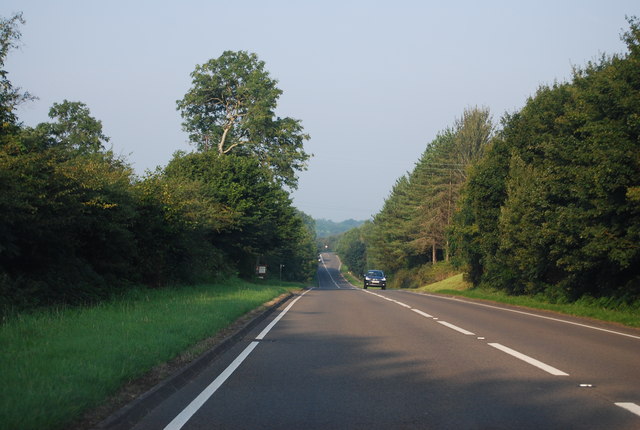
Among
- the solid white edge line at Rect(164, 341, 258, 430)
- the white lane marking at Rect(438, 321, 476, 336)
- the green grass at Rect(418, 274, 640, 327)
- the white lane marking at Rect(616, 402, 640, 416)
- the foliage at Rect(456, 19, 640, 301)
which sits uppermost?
the foliage at Rect(456, 19, 640, 301)

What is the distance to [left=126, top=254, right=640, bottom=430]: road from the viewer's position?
5992 millimetres

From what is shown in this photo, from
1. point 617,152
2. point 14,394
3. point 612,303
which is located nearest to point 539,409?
point 14,394

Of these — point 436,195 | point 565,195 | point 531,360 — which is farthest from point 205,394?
point 436,195

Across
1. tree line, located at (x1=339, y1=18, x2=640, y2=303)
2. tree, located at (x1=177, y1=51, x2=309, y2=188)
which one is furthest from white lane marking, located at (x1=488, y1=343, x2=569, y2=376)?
tree, located at (x1=177, y1=51, x2=309, y2=188)

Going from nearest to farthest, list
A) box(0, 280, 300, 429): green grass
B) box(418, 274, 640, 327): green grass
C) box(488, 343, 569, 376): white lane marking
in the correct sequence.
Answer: box(0, 280, 300, 429): green grass
box(488, 343, 569, 376): white lane marking
box(418, 274, 640, 327): green grass

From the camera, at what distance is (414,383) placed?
7785 mm

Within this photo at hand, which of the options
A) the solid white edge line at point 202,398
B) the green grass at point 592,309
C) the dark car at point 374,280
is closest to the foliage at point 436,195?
the dark car at point 374,280

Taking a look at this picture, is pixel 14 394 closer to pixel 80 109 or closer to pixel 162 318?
pixel 162 318

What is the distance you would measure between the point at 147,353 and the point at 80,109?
177 ft

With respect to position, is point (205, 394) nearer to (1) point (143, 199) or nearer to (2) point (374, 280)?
(1) point (143, 199)

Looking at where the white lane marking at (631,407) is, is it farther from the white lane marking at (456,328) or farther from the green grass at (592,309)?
the green grass at (592,309)

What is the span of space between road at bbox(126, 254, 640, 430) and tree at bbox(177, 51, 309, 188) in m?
37.7

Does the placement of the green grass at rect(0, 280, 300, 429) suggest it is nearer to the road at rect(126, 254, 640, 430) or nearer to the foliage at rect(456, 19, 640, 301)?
the road at rect(126, 254, 640, 430)

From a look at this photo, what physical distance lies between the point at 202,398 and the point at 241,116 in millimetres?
44968
